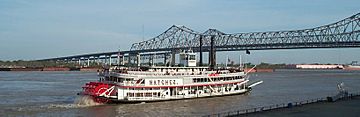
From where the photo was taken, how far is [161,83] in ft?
122

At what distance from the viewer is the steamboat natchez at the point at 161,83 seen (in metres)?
35.4

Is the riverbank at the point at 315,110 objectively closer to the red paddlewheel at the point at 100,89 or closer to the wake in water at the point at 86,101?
the red paddlewheel at the point at 100,89

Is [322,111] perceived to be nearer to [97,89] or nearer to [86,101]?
[97,89]

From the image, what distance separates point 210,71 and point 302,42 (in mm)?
79719

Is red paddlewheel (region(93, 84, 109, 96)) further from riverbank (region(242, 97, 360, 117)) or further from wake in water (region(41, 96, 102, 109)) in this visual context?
riverbank (region(242, 97, 360, 117))

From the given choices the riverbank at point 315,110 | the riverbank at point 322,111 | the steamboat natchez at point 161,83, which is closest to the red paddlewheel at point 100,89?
the steamboat natchez at point 161,83

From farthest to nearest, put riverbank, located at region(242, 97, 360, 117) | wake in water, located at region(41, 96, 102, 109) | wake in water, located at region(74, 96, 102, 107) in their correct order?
wake in water, located at region(74, 96, 102, 107) → wake in water, located at region(41, 96, 102, 109) → riverbank, located at region(242, 97, 360, 117)

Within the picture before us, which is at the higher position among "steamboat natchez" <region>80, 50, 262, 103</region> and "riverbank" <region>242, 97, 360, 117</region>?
"steamboat natchez" <region>80, 50, 262, 103</region>

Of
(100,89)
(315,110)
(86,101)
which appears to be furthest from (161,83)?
(315,110)

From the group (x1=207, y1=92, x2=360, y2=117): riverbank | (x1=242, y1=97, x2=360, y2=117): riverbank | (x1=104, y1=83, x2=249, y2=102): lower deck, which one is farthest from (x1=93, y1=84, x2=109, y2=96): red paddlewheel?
(x1=242, y1=97, x2=360, y2=117): riverbank

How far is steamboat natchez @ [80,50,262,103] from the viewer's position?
35.4 meters

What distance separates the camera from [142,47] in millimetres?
173000

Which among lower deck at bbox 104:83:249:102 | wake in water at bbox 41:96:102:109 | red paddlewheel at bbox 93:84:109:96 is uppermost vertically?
red paddlewheel at bbox 93:84:109:96

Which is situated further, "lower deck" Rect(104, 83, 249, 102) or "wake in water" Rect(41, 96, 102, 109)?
"lower deck" Rect(104, 83, 249, 102)
